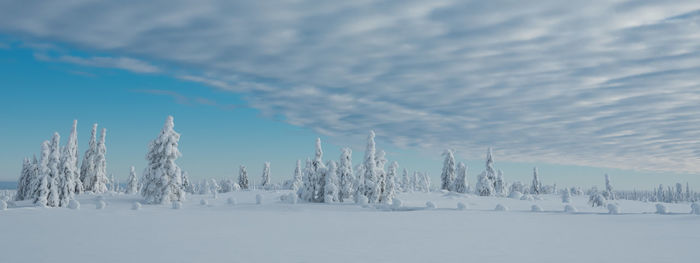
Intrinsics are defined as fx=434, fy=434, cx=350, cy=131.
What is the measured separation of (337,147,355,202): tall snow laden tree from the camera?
166ft

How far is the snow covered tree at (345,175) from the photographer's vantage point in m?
50.7

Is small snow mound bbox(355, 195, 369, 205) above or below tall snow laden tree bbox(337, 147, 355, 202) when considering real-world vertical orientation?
below

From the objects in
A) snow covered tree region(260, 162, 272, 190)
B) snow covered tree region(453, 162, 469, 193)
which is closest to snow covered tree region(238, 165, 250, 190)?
snow covered tree region(260, 162, 272, 190)

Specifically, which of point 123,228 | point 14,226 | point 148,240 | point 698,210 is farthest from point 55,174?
point 698,210

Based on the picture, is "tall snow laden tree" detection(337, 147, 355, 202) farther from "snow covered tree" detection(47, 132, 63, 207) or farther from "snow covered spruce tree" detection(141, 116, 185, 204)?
"snow covered tree" detection(47, 132, 63, 207)

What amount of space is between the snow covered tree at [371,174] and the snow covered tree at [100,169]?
4467cm

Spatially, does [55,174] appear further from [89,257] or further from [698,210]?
[698,210]

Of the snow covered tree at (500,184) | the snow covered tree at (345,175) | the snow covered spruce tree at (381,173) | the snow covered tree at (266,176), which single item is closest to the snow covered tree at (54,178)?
the snow covered tree at (345,175)

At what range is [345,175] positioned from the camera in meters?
51.1

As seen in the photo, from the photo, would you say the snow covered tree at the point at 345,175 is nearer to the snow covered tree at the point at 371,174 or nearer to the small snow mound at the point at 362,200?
the snow covered tree at the point at 371,174

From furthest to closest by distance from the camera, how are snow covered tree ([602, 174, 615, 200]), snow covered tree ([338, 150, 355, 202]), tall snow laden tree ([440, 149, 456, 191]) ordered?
snow covered tree ([602, 174, 615, 200]) → tall snow laden tree ([440, 149, 456, 191]) → snow covered tree ([338, 150, 355, 202])

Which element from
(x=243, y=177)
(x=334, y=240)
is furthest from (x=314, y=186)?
(x=243, y=177)

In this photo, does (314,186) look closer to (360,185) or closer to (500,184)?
(360,185)

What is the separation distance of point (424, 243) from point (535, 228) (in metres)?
8.12
